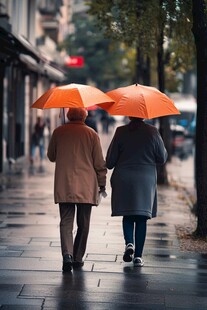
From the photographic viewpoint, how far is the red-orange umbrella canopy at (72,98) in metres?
9.74

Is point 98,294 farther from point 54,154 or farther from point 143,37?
point 143,37

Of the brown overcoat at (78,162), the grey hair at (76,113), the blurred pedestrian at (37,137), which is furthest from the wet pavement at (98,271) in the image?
the blurred pedestrian at (37,137)

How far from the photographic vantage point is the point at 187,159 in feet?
126

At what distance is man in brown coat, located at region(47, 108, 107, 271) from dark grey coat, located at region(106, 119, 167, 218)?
0.79 feet

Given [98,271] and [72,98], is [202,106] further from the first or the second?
[98,271]

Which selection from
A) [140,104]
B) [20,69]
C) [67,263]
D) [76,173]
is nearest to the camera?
[67,263]

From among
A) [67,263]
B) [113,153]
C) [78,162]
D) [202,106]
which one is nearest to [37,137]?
[202,106]

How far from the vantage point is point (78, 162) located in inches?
384

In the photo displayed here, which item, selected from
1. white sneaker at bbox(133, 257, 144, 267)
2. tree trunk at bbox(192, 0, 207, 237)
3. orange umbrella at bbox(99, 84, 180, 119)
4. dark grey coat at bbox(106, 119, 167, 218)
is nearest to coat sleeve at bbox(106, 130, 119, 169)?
dark grey coat at bbox(106, 119, 167, 218)

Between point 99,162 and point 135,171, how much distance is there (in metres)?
0.42

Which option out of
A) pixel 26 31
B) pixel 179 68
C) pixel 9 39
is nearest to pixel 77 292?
pixel 9 39

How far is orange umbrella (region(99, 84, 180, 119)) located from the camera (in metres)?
9.90

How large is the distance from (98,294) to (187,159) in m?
30.3

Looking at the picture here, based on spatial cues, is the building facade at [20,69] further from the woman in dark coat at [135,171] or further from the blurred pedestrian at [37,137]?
the woman in dark coat at [135,171]
